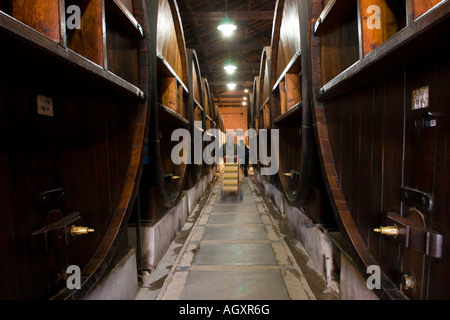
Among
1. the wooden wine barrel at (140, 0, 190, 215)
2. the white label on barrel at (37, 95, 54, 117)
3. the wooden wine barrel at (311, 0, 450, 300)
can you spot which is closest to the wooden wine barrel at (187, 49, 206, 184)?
the wooden wine barrel at (140, 0, 190, 215)

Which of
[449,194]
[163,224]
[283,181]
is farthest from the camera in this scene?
[283,181]

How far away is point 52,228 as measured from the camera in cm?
119

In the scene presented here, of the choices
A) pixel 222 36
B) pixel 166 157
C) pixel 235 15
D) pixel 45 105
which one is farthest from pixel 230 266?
pixel 222 36

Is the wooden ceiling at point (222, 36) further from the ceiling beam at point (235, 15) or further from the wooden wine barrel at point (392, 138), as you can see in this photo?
the wooden wine barrel at point (392, 138)

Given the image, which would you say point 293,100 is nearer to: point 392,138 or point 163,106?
point 163,106

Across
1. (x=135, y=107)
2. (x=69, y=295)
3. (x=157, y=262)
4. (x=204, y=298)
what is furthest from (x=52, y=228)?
(x=157, y=262)

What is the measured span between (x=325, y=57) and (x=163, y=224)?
2589 mm

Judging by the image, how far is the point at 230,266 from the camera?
9.61 feet

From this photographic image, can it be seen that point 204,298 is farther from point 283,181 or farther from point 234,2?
point 234,2

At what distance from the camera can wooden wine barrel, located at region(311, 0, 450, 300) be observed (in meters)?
1.00

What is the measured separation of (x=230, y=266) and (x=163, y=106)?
1.91 metres

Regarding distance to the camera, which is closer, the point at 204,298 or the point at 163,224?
the point at 204,298

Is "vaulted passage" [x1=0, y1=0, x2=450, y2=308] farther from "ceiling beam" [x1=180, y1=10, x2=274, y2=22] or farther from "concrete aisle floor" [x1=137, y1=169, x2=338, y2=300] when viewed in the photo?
"ceiling beam" [x1=180, y1=10, x2=274, y2=22]

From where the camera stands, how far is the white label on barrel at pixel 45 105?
3.84ft
